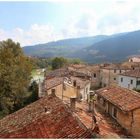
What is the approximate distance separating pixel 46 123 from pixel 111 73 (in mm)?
43707

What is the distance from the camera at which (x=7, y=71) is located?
3391cm

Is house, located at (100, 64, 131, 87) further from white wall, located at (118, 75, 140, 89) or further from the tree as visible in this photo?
the tree

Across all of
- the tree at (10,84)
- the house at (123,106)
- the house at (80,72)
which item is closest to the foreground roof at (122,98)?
the house at (123,106)

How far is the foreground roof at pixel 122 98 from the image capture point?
14938mm

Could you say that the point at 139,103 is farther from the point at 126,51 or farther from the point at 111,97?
the point at 126,51

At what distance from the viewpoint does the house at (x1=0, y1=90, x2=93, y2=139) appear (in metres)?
10.9

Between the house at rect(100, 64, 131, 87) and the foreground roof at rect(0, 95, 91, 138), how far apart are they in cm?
3932

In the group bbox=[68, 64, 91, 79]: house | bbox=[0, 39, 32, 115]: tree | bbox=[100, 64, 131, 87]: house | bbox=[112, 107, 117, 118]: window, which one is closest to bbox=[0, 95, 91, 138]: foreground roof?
bbox=[112, 107, 117, 118]: window

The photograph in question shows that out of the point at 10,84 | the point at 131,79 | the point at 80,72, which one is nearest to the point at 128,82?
the point at 131,79

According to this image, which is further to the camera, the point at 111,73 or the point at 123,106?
the point at 111,73

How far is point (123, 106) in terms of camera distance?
15.2 metres

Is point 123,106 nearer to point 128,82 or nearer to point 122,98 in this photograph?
point 122,98

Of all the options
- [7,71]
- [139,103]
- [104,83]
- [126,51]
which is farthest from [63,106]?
[126,51]

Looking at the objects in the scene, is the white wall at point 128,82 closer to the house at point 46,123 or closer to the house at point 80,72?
the house at point 80,72
